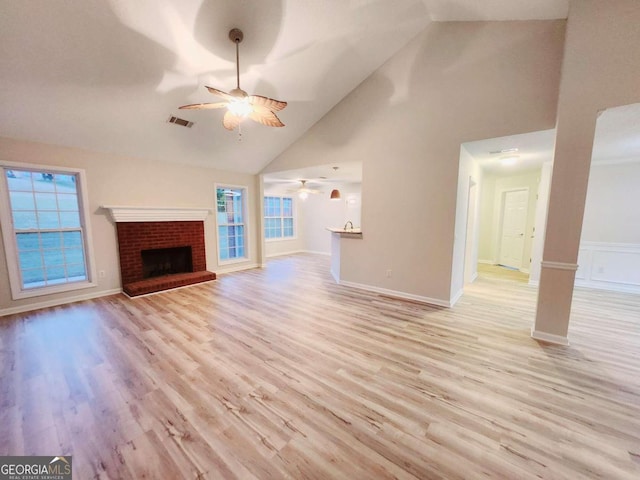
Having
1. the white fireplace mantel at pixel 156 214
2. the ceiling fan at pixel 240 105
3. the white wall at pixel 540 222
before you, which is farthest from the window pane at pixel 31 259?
the white wall at pixel 540 222

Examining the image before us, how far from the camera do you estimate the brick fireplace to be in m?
4.20

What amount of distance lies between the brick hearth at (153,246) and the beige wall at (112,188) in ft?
0.55

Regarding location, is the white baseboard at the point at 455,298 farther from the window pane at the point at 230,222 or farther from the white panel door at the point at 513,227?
the window pane at the point at 230,222

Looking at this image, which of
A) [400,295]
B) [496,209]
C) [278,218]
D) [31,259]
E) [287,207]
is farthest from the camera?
[287,207]

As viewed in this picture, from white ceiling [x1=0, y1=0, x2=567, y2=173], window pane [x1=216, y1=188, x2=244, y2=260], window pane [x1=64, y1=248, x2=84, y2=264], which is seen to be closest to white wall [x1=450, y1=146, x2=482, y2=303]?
white ceiling [x1=0, y1=0, x2=567, y2=173]

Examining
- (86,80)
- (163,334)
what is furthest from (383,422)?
(86,80)

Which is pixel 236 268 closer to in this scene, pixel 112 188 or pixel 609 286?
pixel 112 188

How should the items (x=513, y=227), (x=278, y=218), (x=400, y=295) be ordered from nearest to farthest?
(x=400, y=295)
(x=513, y=227)
(x=278, y=218)

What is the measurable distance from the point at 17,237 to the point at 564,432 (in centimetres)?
630

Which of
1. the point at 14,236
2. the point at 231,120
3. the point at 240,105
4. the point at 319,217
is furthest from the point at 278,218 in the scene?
the point at 240,105

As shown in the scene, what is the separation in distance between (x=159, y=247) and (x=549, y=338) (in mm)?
6034

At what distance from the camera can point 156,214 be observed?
4496 millimetres

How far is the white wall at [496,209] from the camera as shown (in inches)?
222

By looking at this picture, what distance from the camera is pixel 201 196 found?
5262 millimetres
